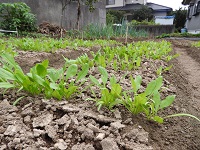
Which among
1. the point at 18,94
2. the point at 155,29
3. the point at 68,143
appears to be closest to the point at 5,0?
the point at 18,94

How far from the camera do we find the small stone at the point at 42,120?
0.99 metres

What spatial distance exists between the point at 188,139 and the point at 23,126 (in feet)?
2.85

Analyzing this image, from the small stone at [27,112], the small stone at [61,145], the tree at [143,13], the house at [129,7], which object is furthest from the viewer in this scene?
the house at [129,7]

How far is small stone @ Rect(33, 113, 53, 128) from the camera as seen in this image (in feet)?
3.24

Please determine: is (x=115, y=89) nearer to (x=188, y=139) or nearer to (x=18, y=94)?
(x=188, y=139)

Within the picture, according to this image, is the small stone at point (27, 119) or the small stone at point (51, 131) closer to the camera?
the small stone at point (51, 131)

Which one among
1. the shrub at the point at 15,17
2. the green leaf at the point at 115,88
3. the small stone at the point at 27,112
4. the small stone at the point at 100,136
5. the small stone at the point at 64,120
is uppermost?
the shrub at the point at 15,17

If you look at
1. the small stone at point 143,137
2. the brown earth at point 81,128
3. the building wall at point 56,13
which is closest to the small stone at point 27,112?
the brown earth at point 81,128

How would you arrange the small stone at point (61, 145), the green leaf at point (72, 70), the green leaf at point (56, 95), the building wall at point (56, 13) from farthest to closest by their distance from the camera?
the building wall at point (56, 13) → the green leaf at point (72, 70) → the green leaf at point (56, 95) → the small stone at point (61, 145)

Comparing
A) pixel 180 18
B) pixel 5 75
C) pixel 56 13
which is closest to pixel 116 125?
pixel 5 75

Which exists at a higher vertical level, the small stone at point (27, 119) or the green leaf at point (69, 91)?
the green leaf at point (69, 91)

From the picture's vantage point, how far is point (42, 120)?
1021 mm

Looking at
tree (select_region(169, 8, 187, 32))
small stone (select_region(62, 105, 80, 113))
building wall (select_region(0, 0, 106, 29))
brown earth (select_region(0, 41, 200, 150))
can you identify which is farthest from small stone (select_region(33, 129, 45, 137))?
tree (select_region(169, 8, 187, 32))

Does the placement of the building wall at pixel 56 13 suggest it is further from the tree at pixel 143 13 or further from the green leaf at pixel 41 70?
the tree at pixel 143 13
